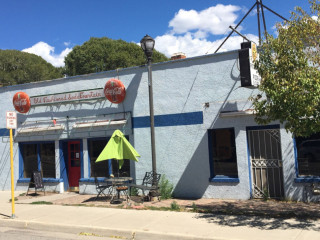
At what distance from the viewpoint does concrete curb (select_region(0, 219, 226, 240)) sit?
7.38 m

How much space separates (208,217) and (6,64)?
4467 cm

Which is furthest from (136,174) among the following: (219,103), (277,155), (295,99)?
(295,99)

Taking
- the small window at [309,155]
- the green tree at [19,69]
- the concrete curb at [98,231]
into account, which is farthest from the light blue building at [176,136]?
the green tree at [19,69]

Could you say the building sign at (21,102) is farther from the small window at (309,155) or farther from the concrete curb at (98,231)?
the small window at (309,155)

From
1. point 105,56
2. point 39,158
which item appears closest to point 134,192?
point 39,158

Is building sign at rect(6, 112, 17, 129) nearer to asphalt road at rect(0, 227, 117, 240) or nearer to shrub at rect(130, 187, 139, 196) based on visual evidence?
asphalt road at rect(0, 227, 117, 240)

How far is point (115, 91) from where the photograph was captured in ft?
42.0

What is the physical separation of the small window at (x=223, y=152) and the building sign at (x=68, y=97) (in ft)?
15.7

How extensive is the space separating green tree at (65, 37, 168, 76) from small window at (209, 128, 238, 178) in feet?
112

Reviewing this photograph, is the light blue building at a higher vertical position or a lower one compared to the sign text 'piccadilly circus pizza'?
lower

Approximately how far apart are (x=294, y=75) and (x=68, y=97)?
9.51m

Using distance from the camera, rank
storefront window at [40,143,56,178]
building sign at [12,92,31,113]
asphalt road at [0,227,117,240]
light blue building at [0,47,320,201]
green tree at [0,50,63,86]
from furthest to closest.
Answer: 1. green tree at [0,50,63,86]
2. building sign at [12,92,31,113]
3. storefront window at [40,143,56,178]
4. light blue building at [0,47,320,201]
5. asphalt road at [0,227,117,240]

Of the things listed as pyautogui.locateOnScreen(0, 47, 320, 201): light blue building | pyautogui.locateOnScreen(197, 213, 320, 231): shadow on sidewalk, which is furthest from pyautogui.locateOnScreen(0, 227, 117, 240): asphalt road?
pyautogui.locateOnScreen(0, 47, 320, 201): light blue building

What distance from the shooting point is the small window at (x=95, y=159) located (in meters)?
13.5
